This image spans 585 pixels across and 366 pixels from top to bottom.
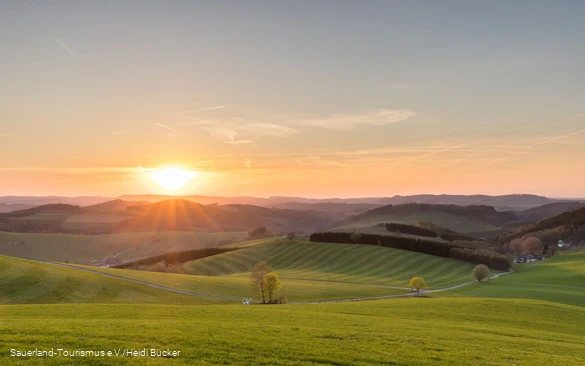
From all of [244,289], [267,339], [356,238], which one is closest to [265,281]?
[244,289]

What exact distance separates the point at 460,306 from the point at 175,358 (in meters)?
43.2

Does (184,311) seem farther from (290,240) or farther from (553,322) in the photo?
(290,240)

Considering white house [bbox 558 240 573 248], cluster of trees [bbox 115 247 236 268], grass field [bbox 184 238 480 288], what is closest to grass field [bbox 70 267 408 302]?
grass field [bbox 184 238 480 288]

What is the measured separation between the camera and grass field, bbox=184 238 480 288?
4872 inches

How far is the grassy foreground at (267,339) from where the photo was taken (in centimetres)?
1923

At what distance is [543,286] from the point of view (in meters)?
90.9

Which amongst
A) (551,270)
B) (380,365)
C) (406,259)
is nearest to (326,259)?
(406,259)

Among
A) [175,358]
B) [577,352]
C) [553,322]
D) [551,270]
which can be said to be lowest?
[551,270]

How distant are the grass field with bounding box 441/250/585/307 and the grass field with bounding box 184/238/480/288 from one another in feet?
48.4

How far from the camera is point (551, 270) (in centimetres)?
11581

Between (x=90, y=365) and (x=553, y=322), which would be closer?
(x=90, y=365)

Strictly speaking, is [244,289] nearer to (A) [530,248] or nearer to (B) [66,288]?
(B) [66,288]

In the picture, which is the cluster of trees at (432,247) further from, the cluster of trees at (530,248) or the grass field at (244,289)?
the grass field at (244,289)

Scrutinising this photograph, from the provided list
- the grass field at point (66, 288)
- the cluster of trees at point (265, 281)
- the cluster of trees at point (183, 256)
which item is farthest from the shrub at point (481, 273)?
the cluster of trees at point (183, 256)
